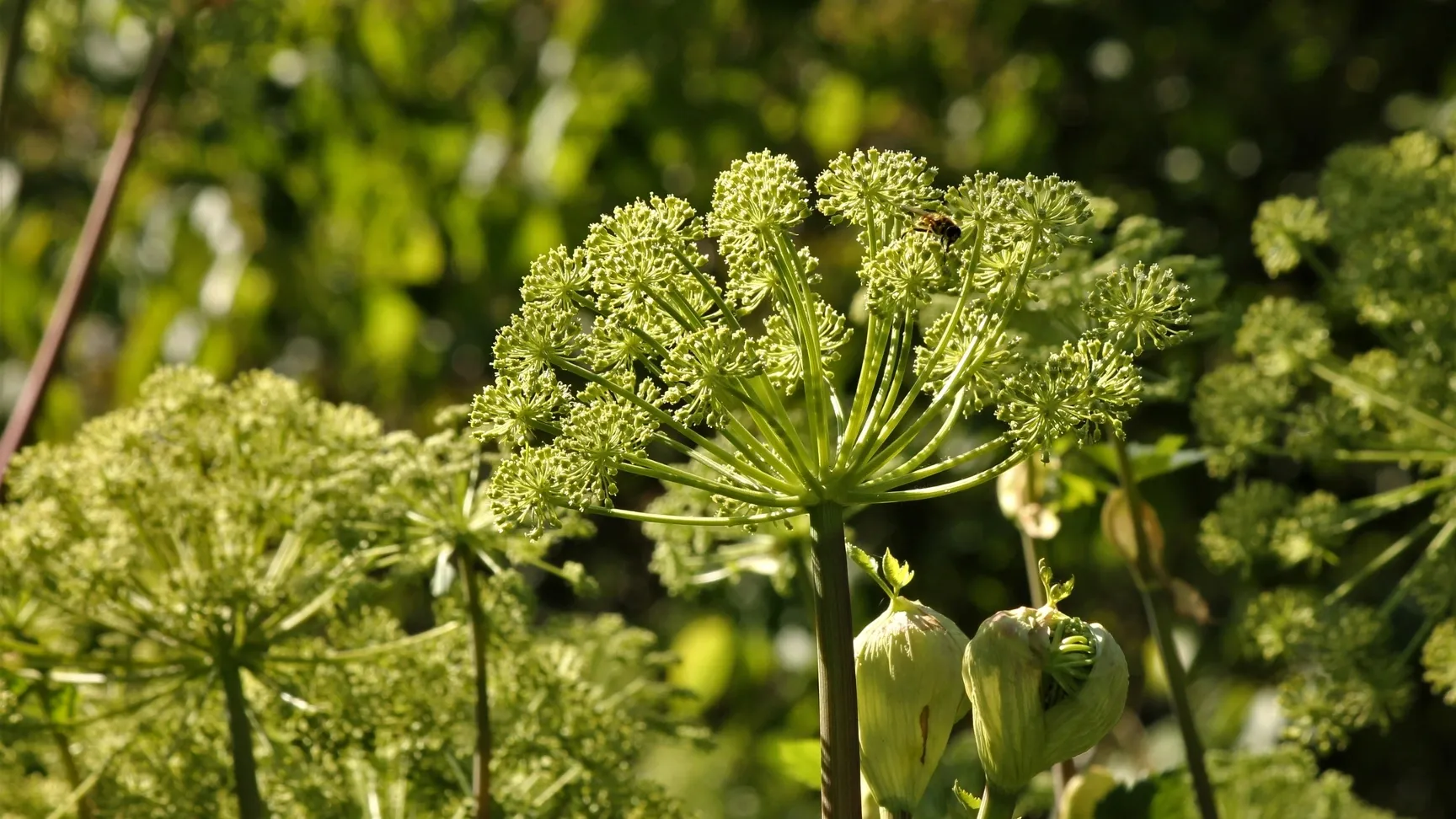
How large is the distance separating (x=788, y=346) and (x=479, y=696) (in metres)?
0.36

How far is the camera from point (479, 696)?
97 centimetres

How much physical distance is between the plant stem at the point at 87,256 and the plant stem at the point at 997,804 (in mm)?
937

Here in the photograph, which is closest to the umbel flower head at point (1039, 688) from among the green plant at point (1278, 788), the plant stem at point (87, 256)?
the green plant at point (1278, 788)

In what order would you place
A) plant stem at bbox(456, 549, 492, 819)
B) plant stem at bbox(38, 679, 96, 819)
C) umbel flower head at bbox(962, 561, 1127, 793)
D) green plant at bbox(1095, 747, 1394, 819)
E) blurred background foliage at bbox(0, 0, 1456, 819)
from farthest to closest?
blurred background foliage at bbox(0, 0, 1456, 819) < green plant at bbox(1095, 747, 1394, 819) < plant stem at bbox(38, 679, 96, 819) < plant stem at bbox(456, 549, 492, 819) < umbel flower head at bbox(962, 561, 1127, 793)

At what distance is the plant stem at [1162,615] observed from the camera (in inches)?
41.3

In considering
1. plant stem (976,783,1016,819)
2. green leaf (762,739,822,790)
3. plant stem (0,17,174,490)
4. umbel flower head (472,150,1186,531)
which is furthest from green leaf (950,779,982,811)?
plant stem (0,17,174,490)

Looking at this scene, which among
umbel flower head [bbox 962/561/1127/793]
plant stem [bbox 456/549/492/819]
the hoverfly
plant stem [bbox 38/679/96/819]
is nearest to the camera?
umbel flower head [bbox 962/561/1127/793]

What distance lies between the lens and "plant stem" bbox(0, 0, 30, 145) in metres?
1.30

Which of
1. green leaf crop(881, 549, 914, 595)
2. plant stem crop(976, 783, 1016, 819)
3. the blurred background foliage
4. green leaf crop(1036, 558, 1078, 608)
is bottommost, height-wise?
plant stem crop(976, 783, 1016, 819)

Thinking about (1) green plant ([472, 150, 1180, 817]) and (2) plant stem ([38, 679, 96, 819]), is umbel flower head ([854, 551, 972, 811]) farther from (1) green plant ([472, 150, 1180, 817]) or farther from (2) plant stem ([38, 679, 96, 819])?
(2) plant stem ([38, 679, 96, 819])

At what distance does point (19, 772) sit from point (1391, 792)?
311 centimetres

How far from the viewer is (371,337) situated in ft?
11.2

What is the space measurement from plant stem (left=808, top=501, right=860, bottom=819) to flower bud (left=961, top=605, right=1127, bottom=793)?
0.05 meters

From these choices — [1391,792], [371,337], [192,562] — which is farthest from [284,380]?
[1391,792]
